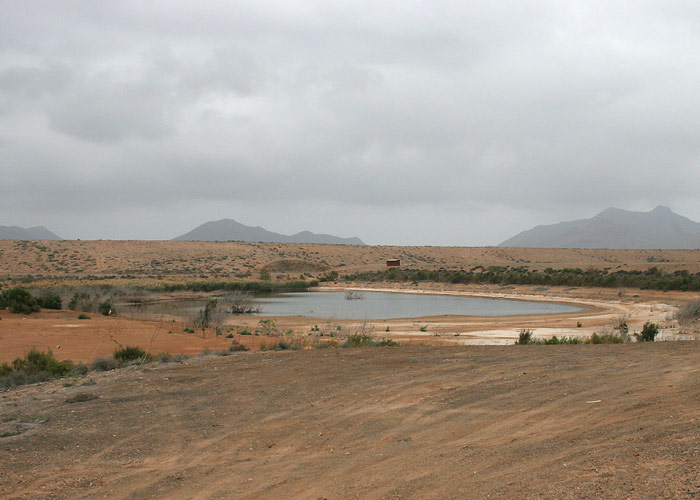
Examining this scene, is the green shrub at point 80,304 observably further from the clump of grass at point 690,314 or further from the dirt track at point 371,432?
the clump of grass at point 690,314

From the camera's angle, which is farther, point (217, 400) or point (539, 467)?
point (217, 400)

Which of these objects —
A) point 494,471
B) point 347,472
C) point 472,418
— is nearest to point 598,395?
point 472,418

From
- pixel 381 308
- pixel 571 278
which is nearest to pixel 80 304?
pixel 381 308

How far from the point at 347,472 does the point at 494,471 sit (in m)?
1.52

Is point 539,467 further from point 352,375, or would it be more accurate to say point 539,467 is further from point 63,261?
point 63,261

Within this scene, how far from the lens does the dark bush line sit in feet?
153

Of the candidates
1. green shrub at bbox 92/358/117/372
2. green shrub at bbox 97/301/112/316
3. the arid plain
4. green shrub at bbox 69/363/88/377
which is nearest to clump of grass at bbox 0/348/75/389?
green shrub at bbox 69/363/88/377

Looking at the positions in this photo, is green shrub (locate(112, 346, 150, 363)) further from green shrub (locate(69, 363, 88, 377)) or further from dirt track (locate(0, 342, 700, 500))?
dirt track (locate(0, 342, 700, 500))

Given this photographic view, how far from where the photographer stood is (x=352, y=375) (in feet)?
39.5

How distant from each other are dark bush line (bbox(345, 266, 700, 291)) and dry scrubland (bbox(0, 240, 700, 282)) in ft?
35.3

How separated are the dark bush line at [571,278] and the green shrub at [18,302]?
144ft

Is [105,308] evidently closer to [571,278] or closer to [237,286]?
[237,286]

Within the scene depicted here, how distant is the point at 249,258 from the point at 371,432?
318ft

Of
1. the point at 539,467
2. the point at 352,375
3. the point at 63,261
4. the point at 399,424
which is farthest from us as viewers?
the point at 63,261
